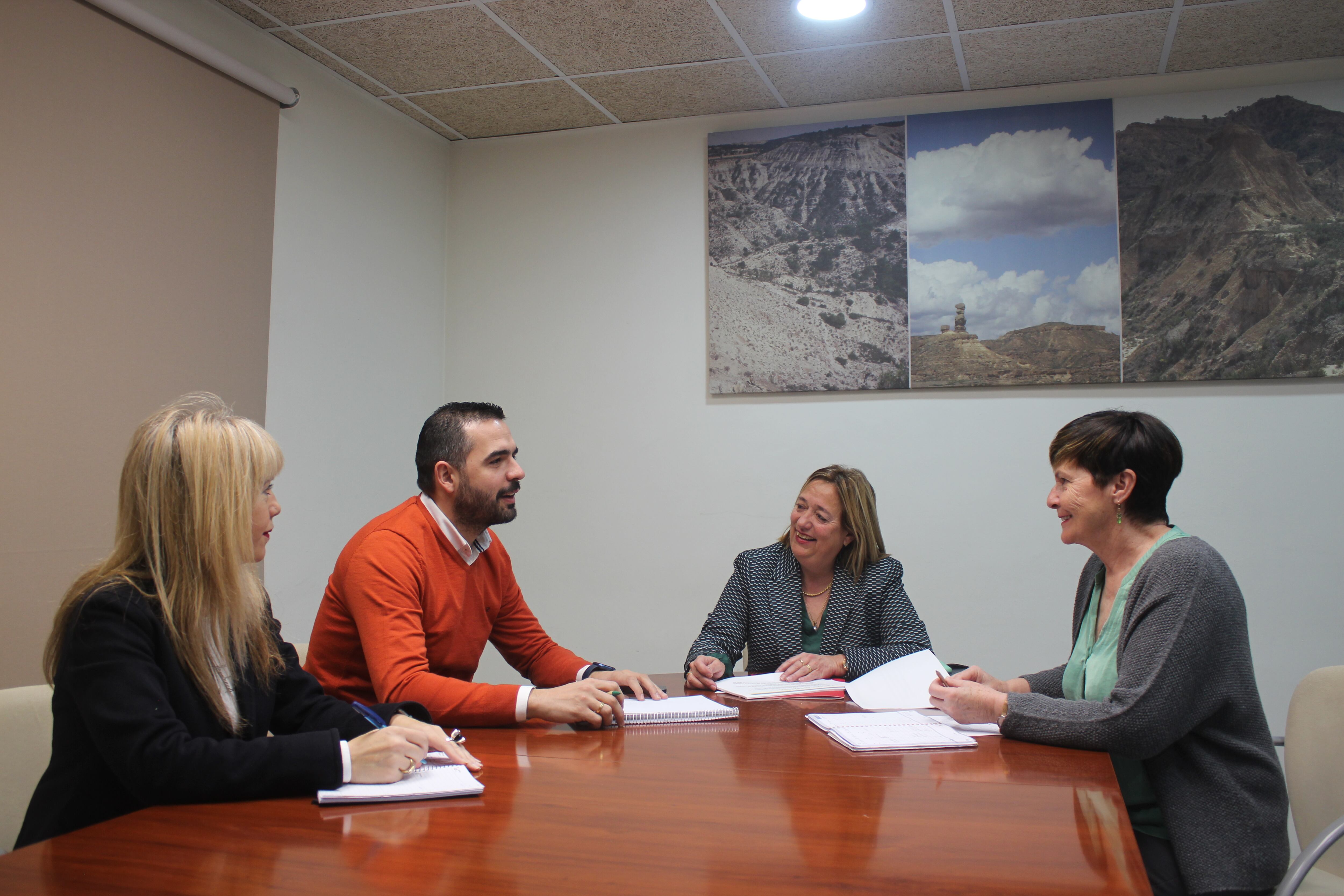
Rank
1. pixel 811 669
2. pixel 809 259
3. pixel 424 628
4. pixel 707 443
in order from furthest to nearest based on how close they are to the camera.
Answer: pixel 707 443
pixel 809 259
pixel 811 669
pixel 424 628

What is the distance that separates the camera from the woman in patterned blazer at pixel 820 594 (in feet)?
9.27

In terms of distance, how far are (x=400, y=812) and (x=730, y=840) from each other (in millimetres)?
458

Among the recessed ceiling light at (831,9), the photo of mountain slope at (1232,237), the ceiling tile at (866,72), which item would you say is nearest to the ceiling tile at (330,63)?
the ceiling tile at (866,72)

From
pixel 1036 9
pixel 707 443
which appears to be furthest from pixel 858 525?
pixel 1036 9

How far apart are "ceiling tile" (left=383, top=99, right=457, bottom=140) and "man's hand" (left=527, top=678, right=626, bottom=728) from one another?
121 inches

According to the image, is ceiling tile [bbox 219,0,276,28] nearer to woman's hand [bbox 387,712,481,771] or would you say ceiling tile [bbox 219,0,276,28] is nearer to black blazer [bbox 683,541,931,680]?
black blazer [bbox 683,541,931,680]

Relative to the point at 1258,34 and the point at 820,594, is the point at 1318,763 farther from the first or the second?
the point at 1258,34

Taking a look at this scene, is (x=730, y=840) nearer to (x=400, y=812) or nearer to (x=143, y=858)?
(x=400, y=812)

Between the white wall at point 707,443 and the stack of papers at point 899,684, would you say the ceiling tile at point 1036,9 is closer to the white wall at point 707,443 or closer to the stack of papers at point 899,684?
the white wall at point 707,443

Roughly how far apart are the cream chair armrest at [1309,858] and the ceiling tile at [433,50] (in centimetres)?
323

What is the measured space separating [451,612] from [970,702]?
1.20 m

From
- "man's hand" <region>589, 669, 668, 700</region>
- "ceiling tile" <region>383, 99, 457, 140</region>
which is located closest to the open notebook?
"man's hand" <region>589, 669, 668, 700</region>

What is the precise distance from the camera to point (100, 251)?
109 inches

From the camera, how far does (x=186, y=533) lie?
1.47 m
